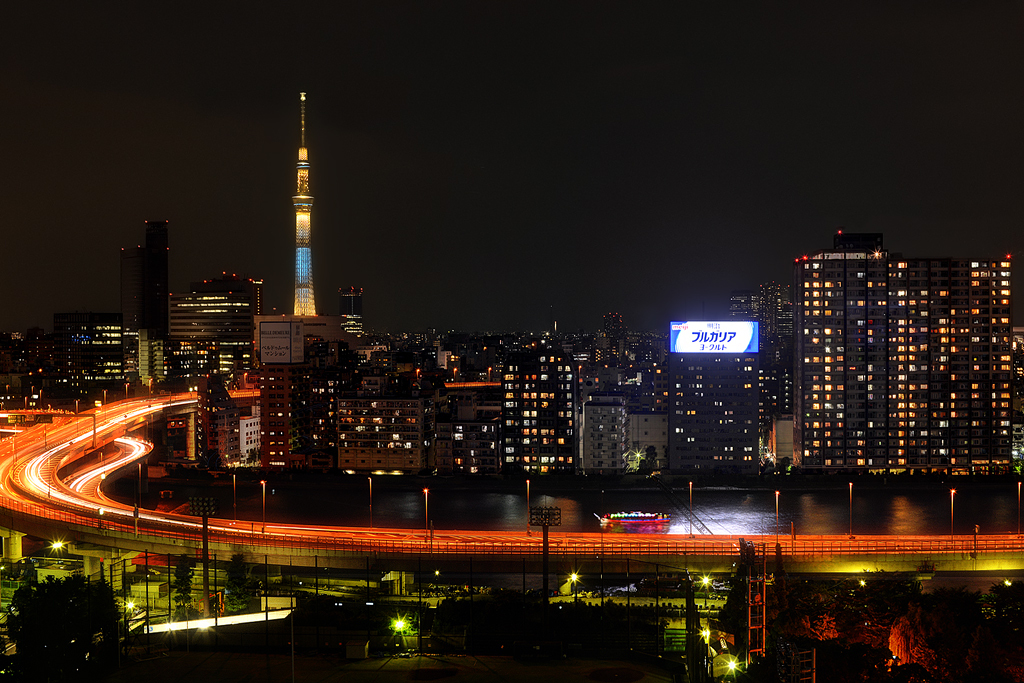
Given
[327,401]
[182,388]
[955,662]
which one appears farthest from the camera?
[182,388]

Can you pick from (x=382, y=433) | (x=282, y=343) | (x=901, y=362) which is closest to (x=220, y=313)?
(x=282, y=343)

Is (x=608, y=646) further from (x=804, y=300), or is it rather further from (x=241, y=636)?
(x=804, y=300)

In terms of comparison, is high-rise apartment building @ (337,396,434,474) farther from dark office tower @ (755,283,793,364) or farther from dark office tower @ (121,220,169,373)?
dark office tower @ (121,220,169,373)

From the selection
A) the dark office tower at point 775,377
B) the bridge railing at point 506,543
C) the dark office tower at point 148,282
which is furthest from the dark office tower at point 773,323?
the dark office tower at point 148,282

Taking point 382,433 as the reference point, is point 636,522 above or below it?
below

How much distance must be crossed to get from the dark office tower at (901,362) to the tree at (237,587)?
17570 mm

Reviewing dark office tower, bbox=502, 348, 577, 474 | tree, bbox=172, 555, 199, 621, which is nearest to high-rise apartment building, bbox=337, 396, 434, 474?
dark office tower, bbox=502, 348, 577, 474

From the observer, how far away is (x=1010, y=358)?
1070 inches

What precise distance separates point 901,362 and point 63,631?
77.7 feet

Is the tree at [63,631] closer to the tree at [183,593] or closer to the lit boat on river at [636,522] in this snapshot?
the tree at [183,593]

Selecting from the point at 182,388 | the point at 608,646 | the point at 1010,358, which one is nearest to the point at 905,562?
the point at 608,646

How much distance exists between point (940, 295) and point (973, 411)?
3464 millimetres

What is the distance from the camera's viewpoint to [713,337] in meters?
26.3

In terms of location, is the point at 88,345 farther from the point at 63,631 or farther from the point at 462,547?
the point at 63,631
